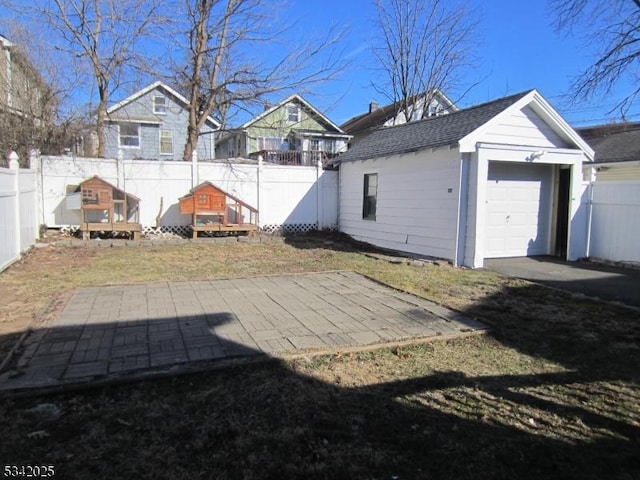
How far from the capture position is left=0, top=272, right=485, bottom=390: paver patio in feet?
12.4

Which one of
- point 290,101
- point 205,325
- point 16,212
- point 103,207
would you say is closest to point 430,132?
point 205,325

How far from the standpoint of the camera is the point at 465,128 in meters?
9.70

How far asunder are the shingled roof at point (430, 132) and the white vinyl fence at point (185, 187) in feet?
5.53

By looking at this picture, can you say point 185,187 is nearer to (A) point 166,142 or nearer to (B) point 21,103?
(B) point 21,103

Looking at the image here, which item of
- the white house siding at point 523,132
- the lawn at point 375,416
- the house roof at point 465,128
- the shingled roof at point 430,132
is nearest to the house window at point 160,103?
the shingled roof at point 430,132

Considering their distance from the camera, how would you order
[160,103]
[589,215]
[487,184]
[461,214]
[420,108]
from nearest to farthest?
→ 1. [461,214]
2. [487,184]
3. [589,215]
4. [420,108]
5. [160,103]

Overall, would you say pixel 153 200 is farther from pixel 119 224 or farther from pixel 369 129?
pixel 369 129

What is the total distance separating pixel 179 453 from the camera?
8.39 feet

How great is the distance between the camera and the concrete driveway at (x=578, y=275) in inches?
282

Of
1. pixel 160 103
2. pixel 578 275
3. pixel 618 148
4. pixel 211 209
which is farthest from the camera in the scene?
pixel 160 103

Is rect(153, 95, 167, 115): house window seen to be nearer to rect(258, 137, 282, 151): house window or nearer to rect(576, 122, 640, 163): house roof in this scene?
rect(258, 137, 282, 151): house window

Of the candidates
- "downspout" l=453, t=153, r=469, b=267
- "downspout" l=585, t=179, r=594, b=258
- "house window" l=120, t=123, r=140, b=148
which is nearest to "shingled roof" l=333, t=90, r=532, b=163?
"downspout" l=453, t=153, r=469, b=267

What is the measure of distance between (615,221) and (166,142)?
23874 millimetres

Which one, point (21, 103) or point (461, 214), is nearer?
point (461, 214)
